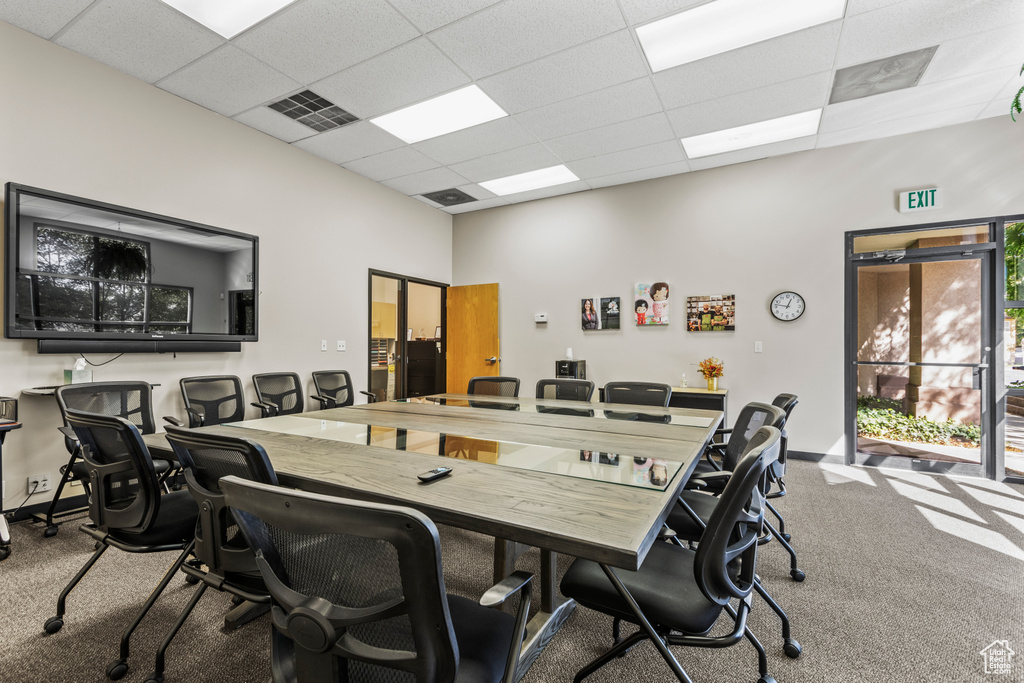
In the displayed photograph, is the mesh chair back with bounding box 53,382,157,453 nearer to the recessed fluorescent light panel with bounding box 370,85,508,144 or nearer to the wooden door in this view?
the recessed fluorescent light panel with bounding box 370,85,508,144

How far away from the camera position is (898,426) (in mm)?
4516

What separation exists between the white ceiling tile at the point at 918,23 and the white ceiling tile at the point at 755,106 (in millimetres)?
351

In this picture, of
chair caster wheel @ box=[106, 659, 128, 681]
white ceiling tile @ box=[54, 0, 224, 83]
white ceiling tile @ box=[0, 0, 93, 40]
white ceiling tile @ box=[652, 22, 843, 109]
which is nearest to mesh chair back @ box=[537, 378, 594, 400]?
white ceiling tile @ box=[652, 22, 843, 109]

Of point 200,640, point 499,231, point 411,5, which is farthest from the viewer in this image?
point 499,231

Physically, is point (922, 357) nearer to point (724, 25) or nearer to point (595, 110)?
point (724, 25)

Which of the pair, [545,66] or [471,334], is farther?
[471,334]

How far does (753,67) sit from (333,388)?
4.71 meters

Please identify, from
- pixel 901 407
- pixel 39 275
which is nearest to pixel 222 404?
pixel 39 275

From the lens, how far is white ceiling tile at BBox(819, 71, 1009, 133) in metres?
3.54

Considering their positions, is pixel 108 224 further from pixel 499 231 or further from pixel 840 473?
pixel 840 473

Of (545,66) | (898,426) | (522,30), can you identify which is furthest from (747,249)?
(522,30)

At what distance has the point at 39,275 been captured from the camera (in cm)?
294

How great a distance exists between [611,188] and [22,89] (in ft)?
17.4

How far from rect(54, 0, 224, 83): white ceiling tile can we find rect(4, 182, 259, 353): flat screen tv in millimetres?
1067
